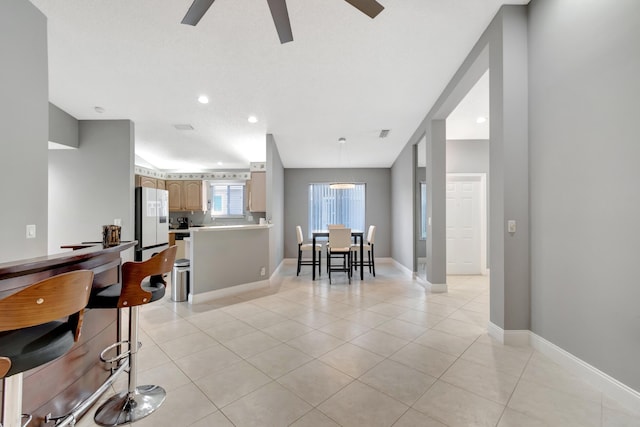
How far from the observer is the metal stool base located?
4.98 ft

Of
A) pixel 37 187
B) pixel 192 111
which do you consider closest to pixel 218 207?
pixel 192 111

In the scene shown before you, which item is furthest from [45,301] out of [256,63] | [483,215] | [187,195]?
[187,195]

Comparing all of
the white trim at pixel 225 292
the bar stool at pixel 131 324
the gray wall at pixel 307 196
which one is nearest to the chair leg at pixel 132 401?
the bar stool at pixel 131 324

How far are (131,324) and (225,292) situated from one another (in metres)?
2.31

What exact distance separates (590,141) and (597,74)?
43 centimetres

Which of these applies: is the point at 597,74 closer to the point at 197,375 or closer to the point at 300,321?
the point at 300,321

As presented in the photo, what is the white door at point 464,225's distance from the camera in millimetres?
5445

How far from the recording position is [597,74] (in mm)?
1739

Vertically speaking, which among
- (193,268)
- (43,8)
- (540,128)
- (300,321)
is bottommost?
(300,321)

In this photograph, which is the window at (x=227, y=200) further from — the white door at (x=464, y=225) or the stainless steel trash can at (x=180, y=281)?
the white door at (x=464, y=225)

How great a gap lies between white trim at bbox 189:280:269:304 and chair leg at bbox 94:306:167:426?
193 centimetres

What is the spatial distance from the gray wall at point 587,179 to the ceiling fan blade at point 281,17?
6.76ft

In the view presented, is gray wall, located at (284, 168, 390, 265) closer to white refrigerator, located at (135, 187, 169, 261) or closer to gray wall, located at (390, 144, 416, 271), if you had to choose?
gray wall, located at (390, 144, 416, 271)

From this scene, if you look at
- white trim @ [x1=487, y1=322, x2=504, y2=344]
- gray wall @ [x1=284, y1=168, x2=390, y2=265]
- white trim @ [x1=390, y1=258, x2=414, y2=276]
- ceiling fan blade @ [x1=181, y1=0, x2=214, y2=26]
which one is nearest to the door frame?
white trim @ [x1=390, y1=258, x2=414, y2=276]
